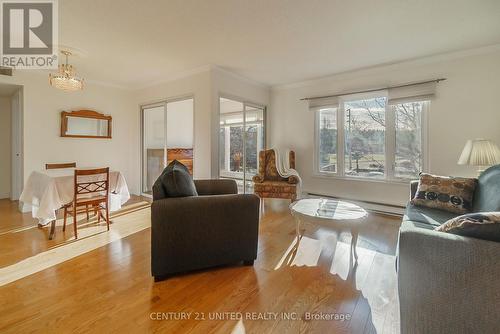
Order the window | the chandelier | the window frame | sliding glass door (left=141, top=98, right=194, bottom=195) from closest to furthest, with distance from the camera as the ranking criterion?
the chandelier → the window frame → the window → sliding glass door (left=141, top=98, right=194, bottom=195)

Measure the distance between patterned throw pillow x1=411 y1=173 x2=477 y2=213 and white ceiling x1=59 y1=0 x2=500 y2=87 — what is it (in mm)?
1680

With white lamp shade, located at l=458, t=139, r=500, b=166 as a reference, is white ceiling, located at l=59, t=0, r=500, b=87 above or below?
above

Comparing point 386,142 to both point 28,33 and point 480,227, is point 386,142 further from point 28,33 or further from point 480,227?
point 28,33

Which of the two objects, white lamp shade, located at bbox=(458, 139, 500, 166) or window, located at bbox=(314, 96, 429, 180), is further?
window, located at bbox=(314, 96, 429, 180)

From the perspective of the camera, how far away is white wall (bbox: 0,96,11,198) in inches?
190

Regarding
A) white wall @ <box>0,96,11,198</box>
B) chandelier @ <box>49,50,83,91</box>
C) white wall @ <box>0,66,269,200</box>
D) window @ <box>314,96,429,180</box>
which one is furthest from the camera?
white wall @ <box>0,96,11,198</box>

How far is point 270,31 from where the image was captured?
2.72 metres

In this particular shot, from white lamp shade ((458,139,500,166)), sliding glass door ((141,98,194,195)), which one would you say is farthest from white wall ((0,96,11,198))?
white lamp shade ((458,139,500,166))

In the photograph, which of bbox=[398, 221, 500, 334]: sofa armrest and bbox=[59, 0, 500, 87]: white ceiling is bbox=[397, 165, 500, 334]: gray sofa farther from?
bbox=[59, 0, 500, 87]: white ceiling

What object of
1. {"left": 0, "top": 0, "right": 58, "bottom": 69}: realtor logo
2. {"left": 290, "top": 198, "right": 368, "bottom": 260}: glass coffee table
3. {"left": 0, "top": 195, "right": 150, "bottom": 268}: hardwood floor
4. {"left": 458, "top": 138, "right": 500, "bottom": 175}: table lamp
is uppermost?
{"left": 0, "top": 0, "right": 58, "bottom": 69}: realtor logo

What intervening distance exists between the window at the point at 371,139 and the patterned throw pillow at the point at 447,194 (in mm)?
1376

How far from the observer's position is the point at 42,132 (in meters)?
4.14

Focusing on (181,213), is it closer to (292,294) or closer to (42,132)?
(292,294)

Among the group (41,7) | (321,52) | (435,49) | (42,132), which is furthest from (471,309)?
(42,132)
